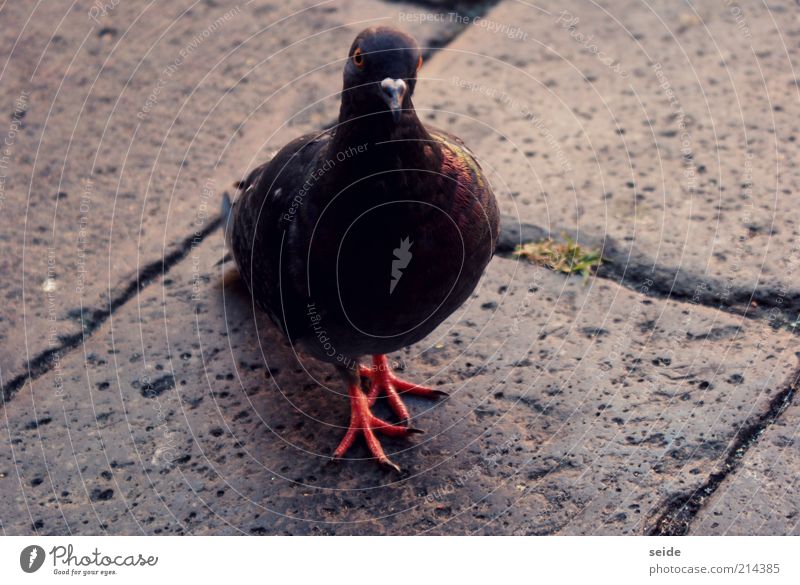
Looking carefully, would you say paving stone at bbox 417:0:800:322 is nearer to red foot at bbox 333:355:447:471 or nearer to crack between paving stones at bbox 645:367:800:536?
crack between paving stones at bbox 645:367:800:536

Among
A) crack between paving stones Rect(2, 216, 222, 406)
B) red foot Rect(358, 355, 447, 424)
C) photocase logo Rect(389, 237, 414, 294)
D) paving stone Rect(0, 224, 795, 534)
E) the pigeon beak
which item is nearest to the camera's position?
the pigeon beak

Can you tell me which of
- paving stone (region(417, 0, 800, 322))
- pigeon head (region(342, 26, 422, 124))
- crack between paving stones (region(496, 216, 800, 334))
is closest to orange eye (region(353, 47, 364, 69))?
pigeon head (region(342, 26, 422, 124))


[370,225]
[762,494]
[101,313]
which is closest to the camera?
[370,225]

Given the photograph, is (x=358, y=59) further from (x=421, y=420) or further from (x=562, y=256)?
(x=562, y=256)

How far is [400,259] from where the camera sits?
11.1 ft

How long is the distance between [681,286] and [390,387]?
1478 mm

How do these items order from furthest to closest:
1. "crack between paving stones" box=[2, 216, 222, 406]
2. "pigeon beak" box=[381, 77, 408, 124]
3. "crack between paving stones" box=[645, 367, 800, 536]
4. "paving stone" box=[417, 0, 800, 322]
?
"paving stone" box=[417, 0, 800, 322] → "crack between paving stones" box=[2, 216, 222, 406] → "crack between paving stones" box=[645, 367, 800, 536] → "pigeon beak" box=[381, 77, 408, 124]

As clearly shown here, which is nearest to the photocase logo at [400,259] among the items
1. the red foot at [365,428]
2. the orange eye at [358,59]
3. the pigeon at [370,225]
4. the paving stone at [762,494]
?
the pigeon at [370,225]

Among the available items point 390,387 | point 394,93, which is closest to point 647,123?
point 390,387

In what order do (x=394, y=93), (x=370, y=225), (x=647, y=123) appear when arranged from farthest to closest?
(x=647, y=123), (x=370, y=225), (x=394, y=93)

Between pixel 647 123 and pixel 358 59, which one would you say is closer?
pixel 358 59

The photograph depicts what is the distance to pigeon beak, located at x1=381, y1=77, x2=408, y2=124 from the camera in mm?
2969

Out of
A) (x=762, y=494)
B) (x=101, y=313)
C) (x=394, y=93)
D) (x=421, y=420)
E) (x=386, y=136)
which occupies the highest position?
(x=394, y=93)
